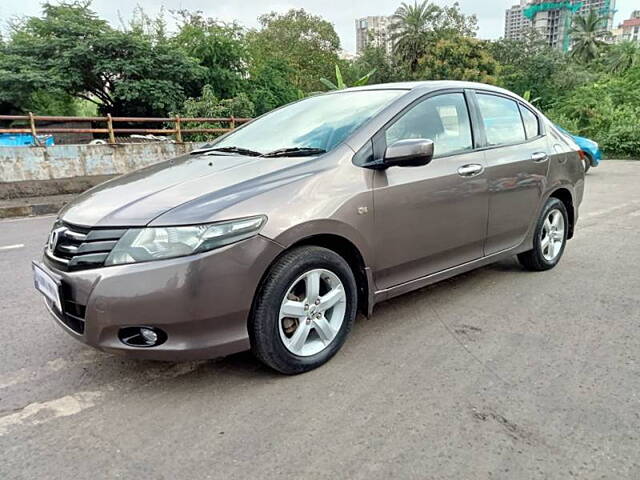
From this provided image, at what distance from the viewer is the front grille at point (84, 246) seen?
2.23 m

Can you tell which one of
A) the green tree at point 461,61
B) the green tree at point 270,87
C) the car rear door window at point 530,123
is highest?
the green tree at point 461,61

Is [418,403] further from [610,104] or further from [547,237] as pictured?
[610,104]

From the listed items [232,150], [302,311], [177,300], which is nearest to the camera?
[177,300]

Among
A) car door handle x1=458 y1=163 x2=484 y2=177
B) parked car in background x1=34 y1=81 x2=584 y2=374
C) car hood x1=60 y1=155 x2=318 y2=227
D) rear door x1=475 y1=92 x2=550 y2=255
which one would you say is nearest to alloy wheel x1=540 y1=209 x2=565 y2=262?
rear door x1=475 y1=92 x2=550 y2=255

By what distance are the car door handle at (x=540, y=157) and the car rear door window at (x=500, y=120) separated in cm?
16

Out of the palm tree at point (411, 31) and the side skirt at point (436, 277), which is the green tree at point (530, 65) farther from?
the side skirt at point (436, 277)

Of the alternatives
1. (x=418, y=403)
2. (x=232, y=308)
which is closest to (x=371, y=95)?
(x=232, y=308)

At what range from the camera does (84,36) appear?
18969 mm

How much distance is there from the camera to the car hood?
2307mm

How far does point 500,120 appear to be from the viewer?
12.5 feet

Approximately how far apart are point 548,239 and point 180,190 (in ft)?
10.8

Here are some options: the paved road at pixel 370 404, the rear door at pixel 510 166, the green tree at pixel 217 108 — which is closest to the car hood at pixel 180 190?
the paved road at pixel 370 404

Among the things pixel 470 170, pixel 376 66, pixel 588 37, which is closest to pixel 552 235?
pixel 470 170

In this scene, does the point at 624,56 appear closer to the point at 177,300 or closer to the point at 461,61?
the point at 461,61
